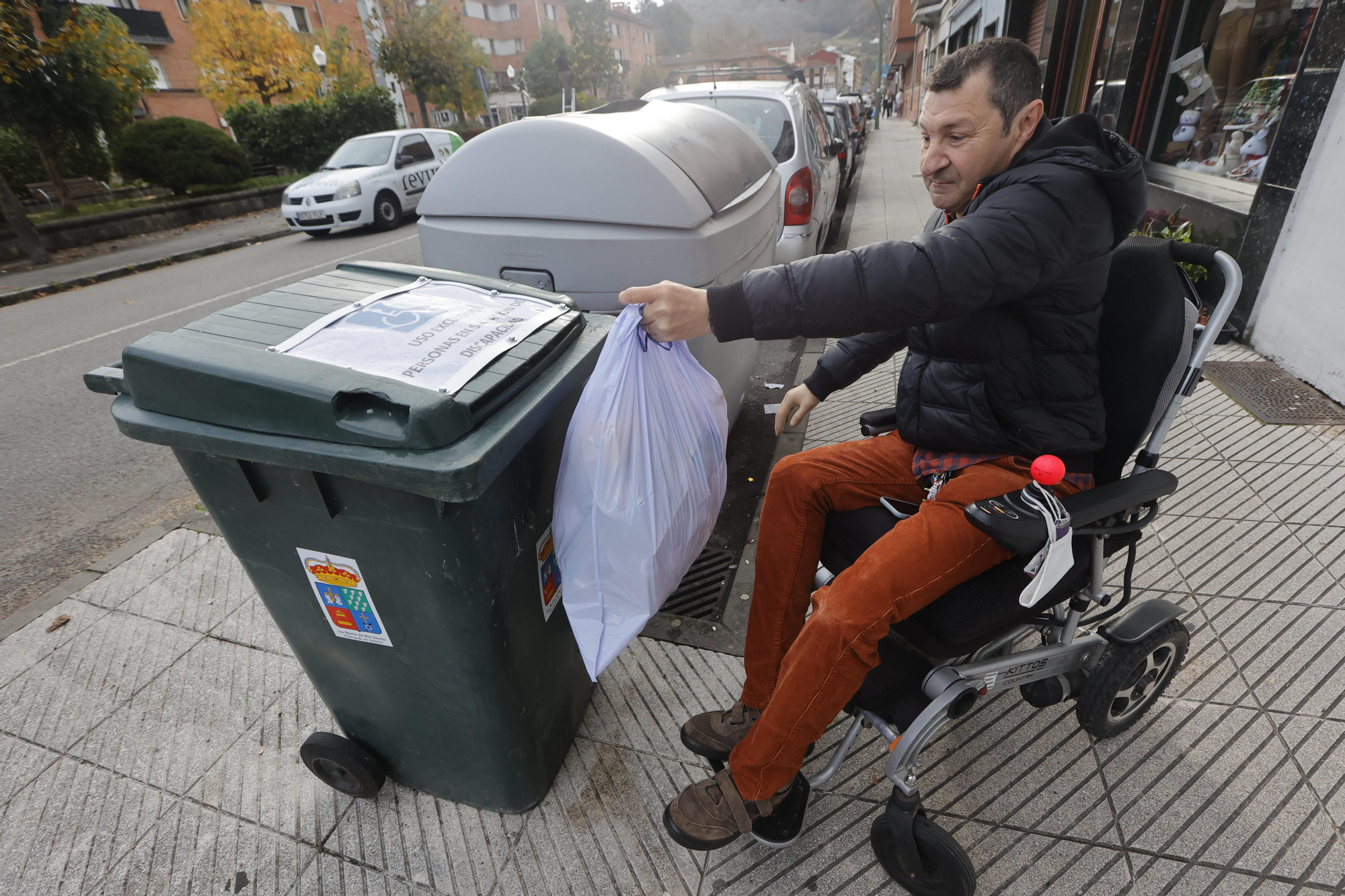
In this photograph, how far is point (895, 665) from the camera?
170cm

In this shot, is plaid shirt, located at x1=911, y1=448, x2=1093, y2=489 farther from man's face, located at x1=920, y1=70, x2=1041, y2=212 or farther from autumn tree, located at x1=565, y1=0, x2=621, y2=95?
autumn tree, located at x1=565, y1=0, x2=621, y2=95

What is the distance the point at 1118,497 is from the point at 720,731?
1.11 meters

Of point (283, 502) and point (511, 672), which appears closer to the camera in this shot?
point (283, 502)

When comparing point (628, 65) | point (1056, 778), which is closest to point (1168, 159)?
point (1056, 778)

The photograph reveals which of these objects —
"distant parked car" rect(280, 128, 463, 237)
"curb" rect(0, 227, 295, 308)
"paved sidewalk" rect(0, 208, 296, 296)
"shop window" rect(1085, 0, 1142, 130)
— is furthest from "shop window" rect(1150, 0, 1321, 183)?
"paved sidewalk" rect(0, 208, 296, 296)

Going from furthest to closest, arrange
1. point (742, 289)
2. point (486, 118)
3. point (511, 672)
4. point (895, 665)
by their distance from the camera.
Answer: point (486, 118) < point (895, 665) < point (511, 672) < point (742, 289)

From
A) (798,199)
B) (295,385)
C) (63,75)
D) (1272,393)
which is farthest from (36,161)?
(1272,393)

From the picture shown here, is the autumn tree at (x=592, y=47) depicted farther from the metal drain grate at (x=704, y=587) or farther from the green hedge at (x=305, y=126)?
the metal drain grate at (x=704, y=587)

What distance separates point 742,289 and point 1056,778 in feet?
5.09

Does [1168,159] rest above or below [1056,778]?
above

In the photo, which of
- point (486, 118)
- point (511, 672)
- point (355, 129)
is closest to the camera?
point (511, 672)

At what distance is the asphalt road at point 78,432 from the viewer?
335cm

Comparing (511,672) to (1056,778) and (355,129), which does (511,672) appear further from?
(355,129)

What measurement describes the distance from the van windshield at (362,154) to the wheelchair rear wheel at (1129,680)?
12510mm
